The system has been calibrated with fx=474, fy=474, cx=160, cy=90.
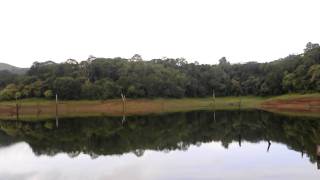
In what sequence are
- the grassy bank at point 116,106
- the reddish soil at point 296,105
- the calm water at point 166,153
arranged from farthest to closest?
the grassy bank at point 116,106 → the reddish soil at point 296,105 → the calm water at point 166,153

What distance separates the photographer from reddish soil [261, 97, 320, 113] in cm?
8516

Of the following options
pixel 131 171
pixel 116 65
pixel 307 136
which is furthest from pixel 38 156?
pixel 116 65

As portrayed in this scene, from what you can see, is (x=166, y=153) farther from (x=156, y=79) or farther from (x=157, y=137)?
(x=156, y=79)

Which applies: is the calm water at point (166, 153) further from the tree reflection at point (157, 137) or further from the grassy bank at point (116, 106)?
the grassy bank at point (116, 106)

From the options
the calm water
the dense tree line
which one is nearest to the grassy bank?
the dense tree line

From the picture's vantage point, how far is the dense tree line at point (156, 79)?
357ft

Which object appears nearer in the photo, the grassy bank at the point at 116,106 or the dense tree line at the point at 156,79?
the grassy bank at the point at 116,106

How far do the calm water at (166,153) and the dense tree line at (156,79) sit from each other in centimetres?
5126

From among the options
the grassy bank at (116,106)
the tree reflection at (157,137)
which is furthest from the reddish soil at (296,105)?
the tree reflection at (157,137)

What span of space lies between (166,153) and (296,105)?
6048 centimetres

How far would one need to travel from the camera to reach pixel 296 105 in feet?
299

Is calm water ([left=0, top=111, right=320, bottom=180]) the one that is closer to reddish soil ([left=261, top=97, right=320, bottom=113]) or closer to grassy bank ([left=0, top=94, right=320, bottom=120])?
reddish soil ([left=261, top=97, right=320, bottom=113])

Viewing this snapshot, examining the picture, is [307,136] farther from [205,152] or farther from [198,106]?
[198,106]

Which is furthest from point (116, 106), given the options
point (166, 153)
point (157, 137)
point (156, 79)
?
point (166, 153)
